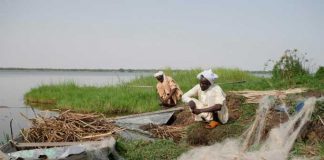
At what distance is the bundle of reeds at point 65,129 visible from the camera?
20.3ft

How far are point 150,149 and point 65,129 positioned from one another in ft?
3.85

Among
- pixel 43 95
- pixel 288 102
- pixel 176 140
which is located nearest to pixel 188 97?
pixel 176 140

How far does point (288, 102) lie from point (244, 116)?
73 cm

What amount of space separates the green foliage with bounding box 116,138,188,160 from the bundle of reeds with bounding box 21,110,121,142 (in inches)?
14.3

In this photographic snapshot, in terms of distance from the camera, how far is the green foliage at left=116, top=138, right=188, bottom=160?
6.18m

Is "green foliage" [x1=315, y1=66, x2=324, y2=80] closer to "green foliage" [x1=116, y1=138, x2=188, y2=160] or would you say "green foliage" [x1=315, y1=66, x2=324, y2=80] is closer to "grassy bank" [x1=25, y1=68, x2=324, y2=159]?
"grassy bank" [x1=25, y1=68, x2=324, y2=159]

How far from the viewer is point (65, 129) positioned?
624cm

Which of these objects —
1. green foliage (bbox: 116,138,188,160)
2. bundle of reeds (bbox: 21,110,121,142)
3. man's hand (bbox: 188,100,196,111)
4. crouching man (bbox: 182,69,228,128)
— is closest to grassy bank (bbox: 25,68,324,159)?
green foliage (bbox: 116,138,188,160)

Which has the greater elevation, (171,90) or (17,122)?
(171,90)

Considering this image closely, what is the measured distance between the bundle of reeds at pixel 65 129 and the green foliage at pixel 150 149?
36cm

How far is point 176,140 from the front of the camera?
7.39 meters

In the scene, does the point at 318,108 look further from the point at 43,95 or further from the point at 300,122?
the point at 43,95

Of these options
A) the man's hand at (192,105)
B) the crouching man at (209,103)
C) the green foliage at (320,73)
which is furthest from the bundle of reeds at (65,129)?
the green foliage at (320,73)

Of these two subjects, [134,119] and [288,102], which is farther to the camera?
[134,119]
